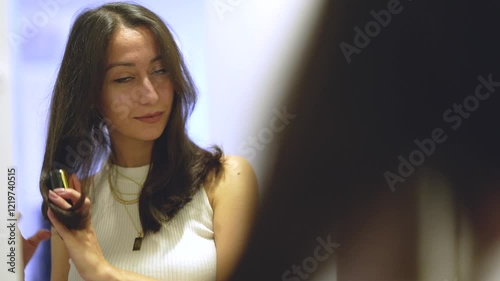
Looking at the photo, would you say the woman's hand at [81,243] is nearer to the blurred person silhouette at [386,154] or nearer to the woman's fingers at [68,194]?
the woman's fingers at [68,194]

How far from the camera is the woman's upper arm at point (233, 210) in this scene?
27.2 inches

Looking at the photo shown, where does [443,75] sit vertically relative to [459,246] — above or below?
above

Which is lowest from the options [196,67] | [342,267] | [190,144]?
[342,267]

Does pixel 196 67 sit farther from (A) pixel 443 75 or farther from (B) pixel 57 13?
(A) pixel 443 75

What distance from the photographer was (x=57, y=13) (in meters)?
0.72

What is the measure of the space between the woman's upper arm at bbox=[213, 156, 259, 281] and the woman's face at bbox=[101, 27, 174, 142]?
0.42 ft

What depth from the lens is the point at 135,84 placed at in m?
0.65

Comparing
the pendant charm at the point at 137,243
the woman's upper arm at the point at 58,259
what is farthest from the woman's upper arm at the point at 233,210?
the woman's upper arm at the point at 58,259

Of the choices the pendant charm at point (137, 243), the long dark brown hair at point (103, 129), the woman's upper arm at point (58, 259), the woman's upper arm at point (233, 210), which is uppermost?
the long dark brown hair at point (103, 129)

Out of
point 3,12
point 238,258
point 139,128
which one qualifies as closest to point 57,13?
point 3,12

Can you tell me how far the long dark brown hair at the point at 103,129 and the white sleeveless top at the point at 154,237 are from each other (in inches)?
0.5

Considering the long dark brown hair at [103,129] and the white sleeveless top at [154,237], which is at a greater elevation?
the long dark brown hair at [103,129]

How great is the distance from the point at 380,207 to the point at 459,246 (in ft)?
0.44

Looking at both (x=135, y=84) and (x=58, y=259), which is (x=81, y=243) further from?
(x=135, y=84)
